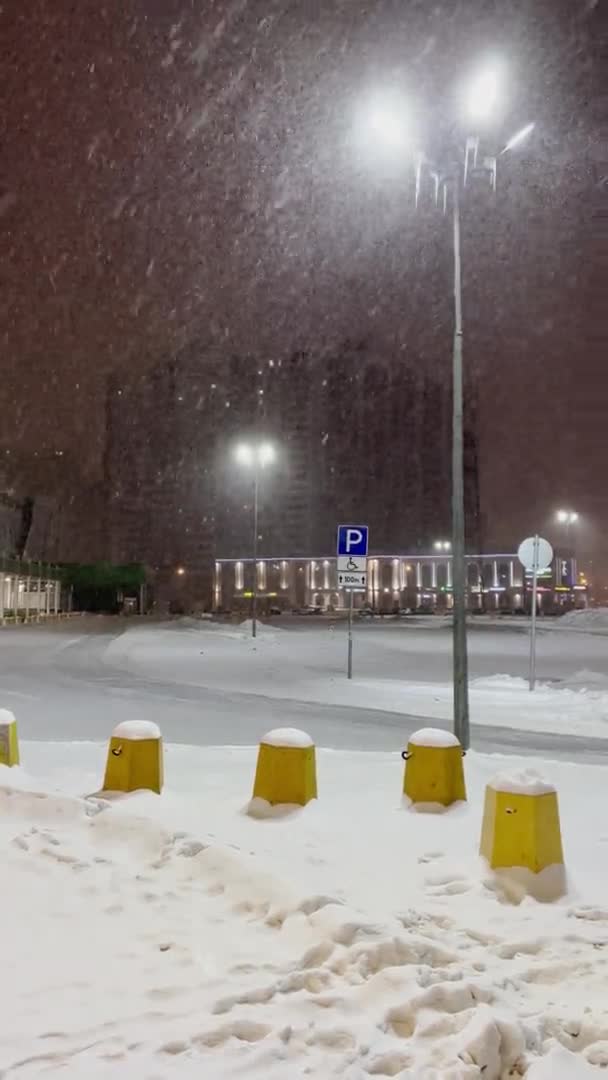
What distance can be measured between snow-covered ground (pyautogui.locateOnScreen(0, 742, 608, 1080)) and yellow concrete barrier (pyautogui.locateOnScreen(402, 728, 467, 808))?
18 cm

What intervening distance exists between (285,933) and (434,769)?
9.59 feet

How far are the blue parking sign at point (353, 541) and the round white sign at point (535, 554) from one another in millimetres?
2998

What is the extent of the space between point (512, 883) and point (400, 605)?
134833 mm

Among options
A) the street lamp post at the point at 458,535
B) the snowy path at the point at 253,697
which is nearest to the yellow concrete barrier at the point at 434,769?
the street lamp post at the point at 458,535

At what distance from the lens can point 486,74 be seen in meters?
9.55

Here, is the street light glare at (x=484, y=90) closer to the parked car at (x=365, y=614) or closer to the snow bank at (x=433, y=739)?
the snow bank at (x=433, y=739)

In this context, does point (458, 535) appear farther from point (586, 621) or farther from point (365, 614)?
point (365, 614)

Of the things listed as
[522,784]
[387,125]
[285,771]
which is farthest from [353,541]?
[522,784]

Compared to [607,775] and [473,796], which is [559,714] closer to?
[607,775]

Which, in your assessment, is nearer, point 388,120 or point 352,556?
point 388,120

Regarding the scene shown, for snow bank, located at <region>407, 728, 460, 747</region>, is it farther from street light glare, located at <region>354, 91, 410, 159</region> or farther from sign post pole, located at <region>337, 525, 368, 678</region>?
sign post pole, located at <region>337, 525, 368, 678</region>

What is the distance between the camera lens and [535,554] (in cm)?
1789

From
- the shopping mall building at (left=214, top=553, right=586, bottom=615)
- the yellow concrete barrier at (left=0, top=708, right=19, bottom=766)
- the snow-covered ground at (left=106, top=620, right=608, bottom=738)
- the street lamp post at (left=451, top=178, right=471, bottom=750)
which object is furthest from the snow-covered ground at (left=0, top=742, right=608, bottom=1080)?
the shopping mall building at (left=214, top=553, right=586, bottom=615)

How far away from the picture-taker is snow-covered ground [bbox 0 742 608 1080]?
11.9ft
